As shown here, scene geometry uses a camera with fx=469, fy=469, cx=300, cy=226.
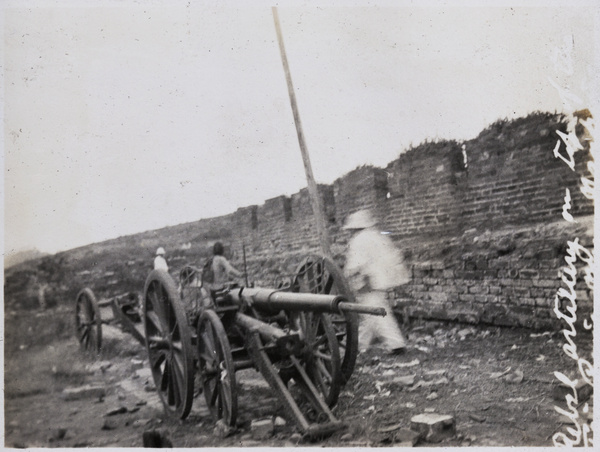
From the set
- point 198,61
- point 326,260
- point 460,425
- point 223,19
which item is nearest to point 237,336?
point 326,260

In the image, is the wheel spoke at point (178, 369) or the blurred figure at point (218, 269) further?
the blurred figure at point (218, 269)

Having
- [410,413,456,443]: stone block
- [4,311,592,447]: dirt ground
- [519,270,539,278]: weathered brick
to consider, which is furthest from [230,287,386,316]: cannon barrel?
[519,270,539,278]: weathered brick

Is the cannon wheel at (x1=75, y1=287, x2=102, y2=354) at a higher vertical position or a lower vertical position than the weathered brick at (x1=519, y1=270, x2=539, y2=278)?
higher

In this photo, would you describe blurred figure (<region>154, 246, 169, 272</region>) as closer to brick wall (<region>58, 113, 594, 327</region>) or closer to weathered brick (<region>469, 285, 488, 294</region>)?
brick wall (<region>58, 113, 594, 327</region>)

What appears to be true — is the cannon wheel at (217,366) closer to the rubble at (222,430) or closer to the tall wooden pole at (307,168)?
the rubble at (222,430)

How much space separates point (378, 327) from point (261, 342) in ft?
5.94

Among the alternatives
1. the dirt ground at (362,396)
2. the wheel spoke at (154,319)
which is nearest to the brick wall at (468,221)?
the dirt ground at (362,396)

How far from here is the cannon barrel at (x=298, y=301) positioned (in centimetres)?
337

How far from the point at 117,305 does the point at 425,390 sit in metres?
3.43

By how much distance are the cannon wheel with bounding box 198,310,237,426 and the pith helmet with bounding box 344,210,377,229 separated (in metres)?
1.99

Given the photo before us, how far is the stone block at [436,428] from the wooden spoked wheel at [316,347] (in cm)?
73

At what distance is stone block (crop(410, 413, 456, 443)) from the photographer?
12.4ft

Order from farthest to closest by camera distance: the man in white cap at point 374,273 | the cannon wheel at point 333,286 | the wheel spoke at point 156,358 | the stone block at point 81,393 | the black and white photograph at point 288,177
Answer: the man in white cap at point 374,273 < the wheel spoke at point 156,358 < the stone block at point 81,393 < the cannon wheel at point 333,286 < the black and white photograph at point 288,177

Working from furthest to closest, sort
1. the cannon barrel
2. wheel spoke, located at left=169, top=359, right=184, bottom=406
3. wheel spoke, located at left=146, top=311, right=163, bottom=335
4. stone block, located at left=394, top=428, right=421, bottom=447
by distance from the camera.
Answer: wheel spoke, located at left=146, top=311, right=163, bottom=335 → wheel spoke, located at left=169, top=359, right=184, bottom=406 → stone block, located at left=394, top=428, right=421, bottom=447 → the cannon barrel
